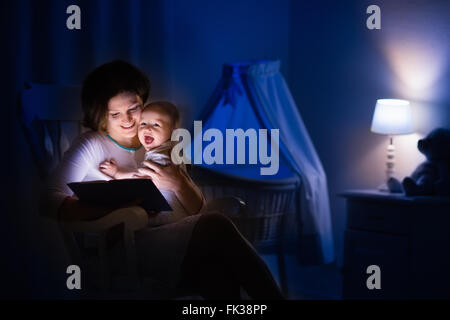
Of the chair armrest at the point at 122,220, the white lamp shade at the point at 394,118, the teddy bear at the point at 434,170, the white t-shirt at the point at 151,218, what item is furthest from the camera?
the white lamp shade at the point at 394,118

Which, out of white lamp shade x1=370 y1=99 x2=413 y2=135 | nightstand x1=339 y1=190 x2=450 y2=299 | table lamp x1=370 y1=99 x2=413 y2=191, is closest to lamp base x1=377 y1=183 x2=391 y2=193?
table lamp x1=370 y1=99 x2=413 y2=191

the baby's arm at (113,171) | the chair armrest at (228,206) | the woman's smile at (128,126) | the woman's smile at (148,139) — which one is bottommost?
the chair armrest at (228,206)

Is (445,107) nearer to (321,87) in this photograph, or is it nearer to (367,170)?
(367,170)

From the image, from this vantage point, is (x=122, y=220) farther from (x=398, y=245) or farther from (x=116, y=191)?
(x=398, y=245)

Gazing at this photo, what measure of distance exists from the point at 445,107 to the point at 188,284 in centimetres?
176

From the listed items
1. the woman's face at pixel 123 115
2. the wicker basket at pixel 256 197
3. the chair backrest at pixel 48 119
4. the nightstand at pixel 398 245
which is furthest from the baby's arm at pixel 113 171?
the nightstand at pixel 398 245

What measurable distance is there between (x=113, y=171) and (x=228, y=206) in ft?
1.70

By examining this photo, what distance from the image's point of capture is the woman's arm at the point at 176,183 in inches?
94.3

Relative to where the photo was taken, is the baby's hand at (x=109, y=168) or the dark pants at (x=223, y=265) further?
the baby's hand at (x=109, y=168)

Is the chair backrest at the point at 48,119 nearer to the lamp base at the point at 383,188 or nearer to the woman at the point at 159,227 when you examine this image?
the woman at the point at 159,227

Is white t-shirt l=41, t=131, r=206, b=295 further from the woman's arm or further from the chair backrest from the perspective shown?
the chair backrest

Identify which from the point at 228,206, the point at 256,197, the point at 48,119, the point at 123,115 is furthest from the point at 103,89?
the point at 256,197

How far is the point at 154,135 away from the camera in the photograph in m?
2.39
